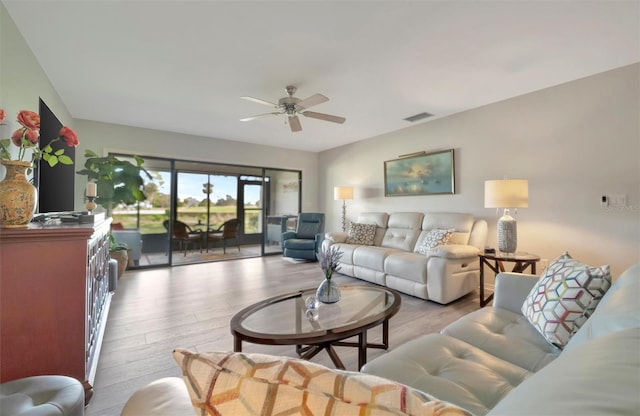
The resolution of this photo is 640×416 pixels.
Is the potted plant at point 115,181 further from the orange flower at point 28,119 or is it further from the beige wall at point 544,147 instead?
the orange flower at point 28,119

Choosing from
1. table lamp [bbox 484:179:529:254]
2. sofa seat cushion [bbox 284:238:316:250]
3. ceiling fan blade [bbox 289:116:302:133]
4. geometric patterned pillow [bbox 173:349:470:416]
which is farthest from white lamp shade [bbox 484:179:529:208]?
sofa seat cushion [bbox 284:238:316:250]

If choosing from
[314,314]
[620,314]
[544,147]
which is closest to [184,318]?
[314,314]

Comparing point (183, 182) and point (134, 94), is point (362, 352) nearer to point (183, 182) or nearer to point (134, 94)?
point (134, 94)

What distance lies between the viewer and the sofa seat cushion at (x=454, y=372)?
3.21 ft

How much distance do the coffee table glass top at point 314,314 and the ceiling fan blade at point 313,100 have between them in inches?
71.7

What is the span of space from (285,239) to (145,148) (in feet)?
9.89

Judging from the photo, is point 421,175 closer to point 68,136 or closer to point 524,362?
point 524,362

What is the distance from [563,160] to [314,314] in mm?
3192

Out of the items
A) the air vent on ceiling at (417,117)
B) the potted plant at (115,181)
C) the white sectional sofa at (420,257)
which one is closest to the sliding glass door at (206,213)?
the potted plant at (115,181)

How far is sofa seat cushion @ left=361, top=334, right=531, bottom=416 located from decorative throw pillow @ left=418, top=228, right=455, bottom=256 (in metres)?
2.14

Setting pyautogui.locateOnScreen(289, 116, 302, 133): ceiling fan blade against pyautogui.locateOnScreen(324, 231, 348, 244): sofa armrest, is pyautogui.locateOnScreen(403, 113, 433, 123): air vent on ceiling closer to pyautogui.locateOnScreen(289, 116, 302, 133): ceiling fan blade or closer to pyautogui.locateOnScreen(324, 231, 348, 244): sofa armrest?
pyautogui.locateOnScreen(289, 116, 302, 133): ceiling fan blade

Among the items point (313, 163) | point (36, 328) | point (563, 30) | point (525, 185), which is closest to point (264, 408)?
point (36, 328)

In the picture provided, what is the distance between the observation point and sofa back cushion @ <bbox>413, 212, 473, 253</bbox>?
11.3 feet

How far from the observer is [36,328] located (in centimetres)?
139
